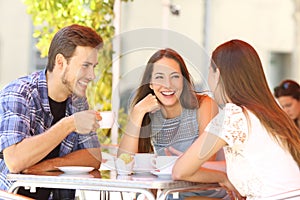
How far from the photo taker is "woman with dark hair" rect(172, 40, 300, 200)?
7.82ft

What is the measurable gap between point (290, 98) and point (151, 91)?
2.14 m

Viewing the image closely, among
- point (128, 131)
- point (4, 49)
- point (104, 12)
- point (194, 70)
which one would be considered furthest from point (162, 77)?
point (4, 49)

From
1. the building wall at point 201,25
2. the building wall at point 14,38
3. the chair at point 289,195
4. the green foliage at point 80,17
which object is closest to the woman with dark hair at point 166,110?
the chair at point 289,195

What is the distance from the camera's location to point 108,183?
2.36m

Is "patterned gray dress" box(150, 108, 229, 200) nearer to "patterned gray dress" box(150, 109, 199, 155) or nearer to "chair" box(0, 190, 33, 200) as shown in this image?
"patterned gray dress" box(150, 109, 199, 155)

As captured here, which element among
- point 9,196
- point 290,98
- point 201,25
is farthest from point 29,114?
point 201,25

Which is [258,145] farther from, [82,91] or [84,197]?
[84,197]

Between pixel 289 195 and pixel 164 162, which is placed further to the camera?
pixel 164 162

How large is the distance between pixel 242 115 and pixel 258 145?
0.12 m


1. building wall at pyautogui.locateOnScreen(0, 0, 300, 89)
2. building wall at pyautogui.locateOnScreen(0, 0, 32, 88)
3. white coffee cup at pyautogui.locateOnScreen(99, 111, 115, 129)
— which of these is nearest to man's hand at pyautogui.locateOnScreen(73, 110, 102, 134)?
white coffee cup at pyautogui.locateOnScreen(99, 111, 115, 129)

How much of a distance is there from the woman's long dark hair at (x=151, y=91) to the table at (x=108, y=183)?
0.23 m

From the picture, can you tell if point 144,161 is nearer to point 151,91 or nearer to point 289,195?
point 151,91

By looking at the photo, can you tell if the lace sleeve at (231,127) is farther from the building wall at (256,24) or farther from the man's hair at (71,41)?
the building wall at (256,24)

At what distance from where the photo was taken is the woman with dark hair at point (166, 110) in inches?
104
